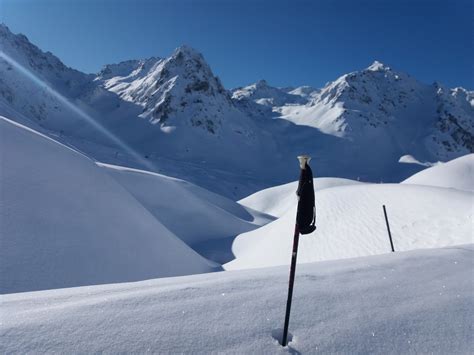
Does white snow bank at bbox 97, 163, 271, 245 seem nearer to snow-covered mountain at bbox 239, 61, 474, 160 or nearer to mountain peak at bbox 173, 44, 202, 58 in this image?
snow-covered mountain at bbox 239, 61, 474, 160

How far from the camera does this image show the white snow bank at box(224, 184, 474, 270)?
461 inches

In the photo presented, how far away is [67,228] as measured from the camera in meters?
9.29

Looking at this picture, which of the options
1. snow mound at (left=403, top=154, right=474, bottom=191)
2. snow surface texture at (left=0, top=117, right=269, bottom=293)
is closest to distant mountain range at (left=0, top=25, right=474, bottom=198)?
snow mound at (left=403, top=154, right=474, bottom=191)

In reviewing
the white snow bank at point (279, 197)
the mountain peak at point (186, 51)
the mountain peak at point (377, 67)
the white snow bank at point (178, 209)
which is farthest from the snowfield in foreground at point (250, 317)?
the mountain peak at point (377, 67)

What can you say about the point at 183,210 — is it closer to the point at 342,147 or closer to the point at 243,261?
the point at 243,261

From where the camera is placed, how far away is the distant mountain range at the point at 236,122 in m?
79.4

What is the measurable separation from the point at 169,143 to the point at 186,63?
38063mm

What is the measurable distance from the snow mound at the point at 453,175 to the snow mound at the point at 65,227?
21.4 metres

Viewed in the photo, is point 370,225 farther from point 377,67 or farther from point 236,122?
point 377,67

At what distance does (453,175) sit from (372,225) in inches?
685

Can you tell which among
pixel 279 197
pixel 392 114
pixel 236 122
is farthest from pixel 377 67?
pixel 279 197

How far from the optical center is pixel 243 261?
54.7 feet

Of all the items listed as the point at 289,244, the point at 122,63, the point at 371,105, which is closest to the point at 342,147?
the point at 371,105

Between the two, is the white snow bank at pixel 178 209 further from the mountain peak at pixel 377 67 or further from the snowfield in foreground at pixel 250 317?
the mountain peak at pixel 377 67
